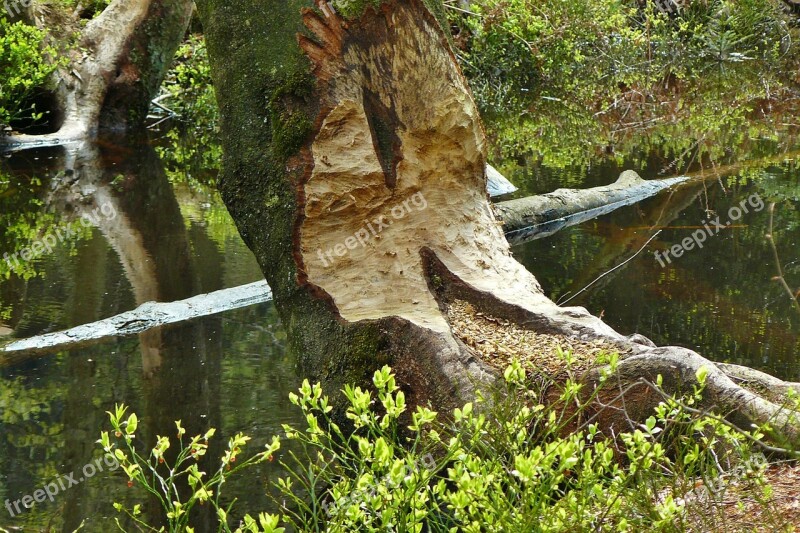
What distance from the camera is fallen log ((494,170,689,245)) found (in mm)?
8789

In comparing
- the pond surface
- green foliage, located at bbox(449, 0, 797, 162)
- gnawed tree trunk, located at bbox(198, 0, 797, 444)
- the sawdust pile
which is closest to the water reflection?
the pond surface

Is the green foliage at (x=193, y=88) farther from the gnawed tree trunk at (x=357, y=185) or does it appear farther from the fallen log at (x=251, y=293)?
the gnawed tree trunk at (x=357, y=185)

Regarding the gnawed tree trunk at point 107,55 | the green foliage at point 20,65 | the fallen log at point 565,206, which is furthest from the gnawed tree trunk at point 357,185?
the gnawed tree trunk at point 107,55

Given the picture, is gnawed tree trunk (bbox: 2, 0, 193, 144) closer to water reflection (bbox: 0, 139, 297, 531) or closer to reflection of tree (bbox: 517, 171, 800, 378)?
water reflection (bbox: 0, 139, 297, 531)

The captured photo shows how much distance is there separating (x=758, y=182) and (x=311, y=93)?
7053 millimetres

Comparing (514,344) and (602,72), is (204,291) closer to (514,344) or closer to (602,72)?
(514,344)

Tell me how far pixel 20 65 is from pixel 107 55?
4.54ft

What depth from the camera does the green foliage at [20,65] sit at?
43.2ft

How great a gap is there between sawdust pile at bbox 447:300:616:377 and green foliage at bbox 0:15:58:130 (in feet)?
34.4

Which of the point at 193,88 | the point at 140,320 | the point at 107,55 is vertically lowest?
the point at 140,320

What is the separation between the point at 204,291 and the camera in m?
7.29

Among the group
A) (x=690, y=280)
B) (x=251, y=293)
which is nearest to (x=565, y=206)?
(x=690, y=280)

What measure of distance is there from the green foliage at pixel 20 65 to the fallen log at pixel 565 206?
778cm

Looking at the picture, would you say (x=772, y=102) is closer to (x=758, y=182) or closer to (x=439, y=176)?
(x=758, y=182)
